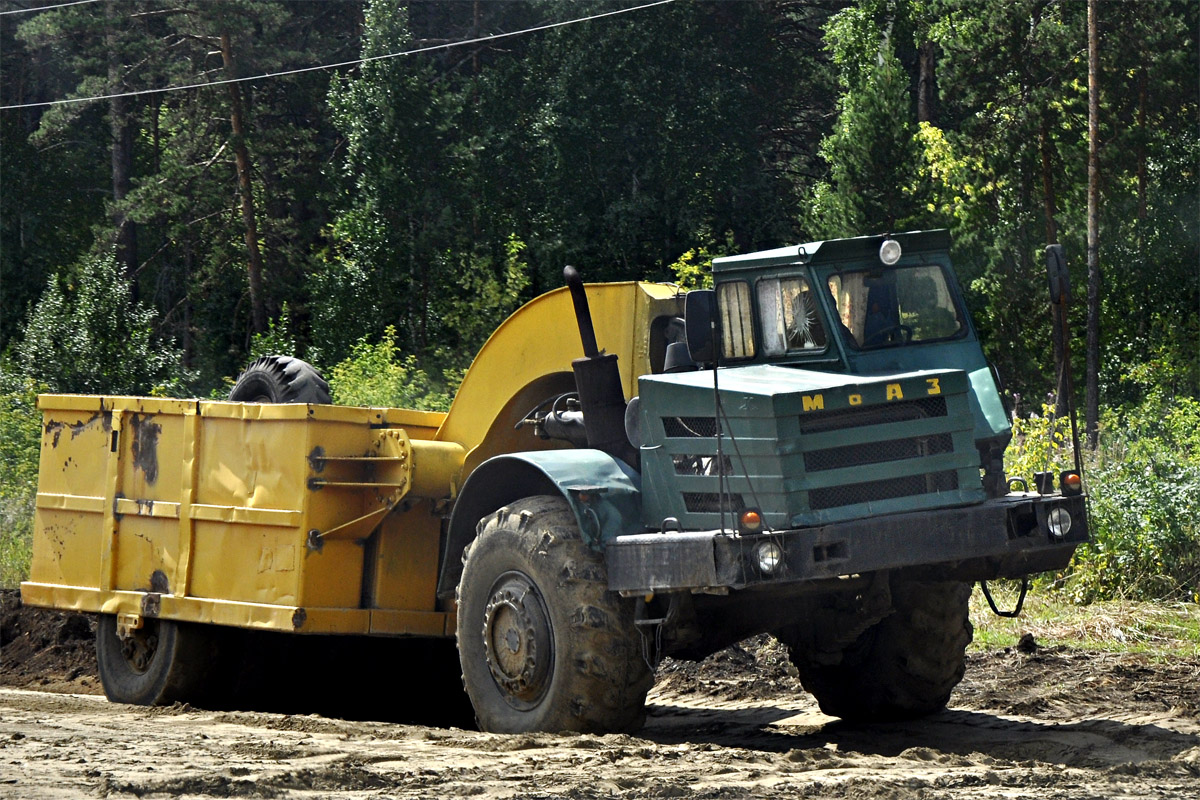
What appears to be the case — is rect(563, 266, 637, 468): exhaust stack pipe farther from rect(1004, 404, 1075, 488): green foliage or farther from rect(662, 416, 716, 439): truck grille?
rect(1004, 404, 1075, 488): green foliage

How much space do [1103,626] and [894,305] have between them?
4.33m

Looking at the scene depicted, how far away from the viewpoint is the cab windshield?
8.52m

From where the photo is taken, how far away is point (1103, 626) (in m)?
11.8

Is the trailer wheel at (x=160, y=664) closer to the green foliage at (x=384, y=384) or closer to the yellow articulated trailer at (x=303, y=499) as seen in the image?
the yellow articulated trailer at (x=303, y=499)

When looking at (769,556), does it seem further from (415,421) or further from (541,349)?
(415,421)

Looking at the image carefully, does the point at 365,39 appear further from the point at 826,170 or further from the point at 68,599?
the point at 68,599

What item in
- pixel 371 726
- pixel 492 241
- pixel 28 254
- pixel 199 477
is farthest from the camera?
pixel 28 254

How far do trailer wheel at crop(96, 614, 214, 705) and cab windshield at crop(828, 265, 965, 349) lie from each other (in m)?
5.26

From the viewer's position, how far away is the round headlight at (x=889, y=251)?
8.60 m

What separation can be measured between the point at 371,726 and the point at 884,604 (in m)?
3.02

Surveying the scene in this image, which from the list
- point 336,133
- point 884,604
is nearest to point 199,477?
point 884,604

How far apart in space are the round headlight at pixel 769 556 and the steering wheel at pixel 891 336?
1.55m

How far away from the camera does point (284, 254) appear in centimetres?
3759

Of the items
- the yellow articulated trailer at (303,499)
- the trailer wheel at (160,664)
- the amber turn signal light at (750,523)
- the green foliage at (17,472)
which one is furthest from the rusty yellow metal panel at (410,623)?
the green foliage at (17,472)
